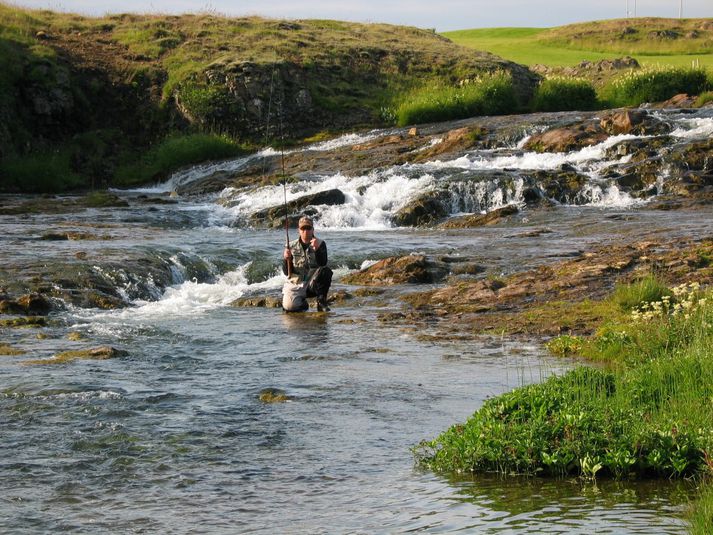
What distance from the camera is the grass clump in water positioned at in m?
8.18

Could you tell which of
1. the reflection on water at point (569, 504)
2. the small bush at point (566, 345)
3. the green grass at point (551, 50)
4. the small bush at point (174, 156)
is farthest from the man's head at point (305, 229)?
the green grass at point (551, 50)

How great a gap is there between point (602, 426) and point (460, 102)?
Answer: 114ft

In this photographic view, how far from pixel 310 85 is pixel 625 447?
128ft

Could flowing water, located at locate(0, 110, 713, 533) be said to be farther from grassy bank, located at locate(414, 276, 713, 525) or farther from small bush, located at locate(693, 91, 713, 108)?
small bush, located at locate(693, 91, 713, 108)

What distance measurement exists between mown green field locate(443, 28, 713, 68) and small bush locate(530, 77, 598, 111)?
993cm

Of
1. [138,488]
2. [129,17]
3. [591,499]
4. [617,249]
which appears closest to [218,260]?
[617,249]

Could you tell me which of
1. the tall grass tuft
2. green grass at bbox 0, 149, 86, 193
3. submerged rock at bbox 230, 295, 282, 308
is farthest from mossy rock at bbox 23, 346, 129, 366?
the tall grass tuft

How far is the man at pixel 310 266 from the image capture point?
17734 mm

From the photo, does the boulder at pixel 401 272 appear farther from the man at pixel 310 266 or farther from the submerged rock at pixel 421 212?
the submerged rock at pixel 421 212

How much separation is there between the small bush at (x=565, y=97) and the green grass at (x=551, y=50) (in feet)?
40.4

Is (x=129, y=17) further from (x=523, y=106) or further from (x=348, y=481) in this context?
(x=348, y=481)

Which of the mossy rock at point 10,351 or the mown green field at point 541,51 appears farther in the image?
the mown green field at point 541,51

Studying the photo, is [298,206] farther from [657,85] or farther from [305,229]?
[657,85]

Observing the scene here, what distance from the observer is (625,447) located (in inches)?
324
